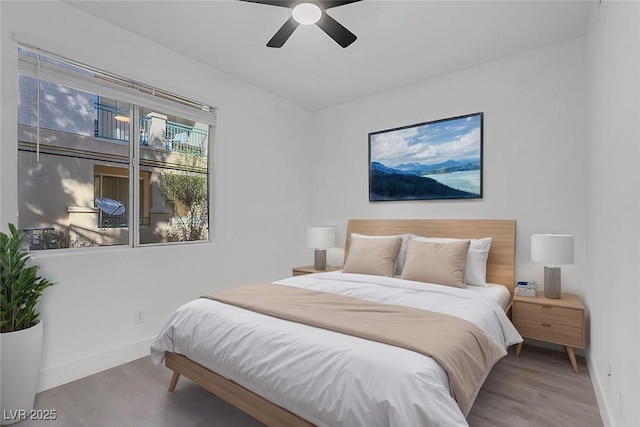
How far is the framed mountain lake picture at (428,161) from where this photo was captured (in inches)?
133

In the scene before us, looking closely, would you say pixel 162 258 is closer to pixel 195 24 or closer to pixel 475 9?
pixel 195 24

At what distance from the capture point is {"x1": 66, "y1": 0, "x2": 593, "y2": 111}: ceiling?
2.42 metres

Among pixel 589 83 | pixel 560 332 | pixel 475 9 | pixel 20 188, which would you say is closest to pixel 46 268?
pixel 20 188

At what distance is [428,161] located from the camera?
3.67m

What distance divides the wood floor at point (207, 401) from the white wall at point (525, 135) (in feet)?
3.12

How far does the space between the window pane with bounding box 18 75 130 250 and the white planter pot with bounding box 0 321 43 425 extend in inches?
29.4

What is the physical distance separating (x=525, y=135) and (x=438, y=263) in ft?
4.96

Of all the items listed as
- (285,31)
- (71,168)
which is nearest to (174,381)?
(71,168)

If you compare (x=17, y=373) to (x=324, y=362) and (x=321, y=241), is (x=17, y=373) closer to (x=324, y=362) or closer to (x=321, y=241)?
(x=324, y=362)

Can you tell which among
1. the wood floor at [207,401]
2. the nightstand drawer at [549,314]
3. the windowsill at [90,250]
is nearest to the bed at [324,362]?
the nightstand drawer at [549,314]

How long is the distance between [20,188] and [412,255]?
10.3ft

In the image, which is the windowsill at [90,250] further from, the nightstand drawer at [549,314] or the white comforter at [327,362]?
the nightstand drawer at [549,314]

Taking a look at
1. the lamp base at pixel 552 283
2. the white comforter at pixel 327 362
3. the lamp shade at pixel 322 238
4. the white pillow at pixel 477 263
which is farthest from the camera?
the lamp shade at pixel 322 238

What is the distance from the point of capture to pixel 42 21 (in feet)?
7.55
